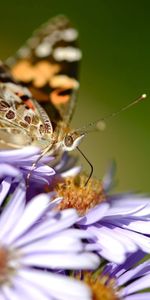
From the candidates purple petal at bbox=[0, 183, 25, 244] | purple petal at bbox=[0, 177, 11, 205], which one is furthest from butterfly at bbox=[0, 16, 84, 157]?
purple petal at bbox=[0, 183, 25, 244]

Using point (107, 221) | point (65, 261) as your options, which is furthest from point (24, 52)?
point (65, 261)

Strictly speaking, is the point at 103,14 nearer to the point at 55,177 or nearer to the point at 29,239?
the point at 55,177

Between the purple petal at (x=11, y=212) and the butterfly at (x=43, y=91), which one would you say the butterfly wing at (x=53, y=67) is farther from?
the purple petal at (x=11, y=212)

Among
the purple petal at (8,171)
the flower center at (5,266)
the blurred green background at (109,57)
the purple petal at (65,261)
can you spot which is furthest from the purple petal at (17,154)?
the blurred green background at (109,57)

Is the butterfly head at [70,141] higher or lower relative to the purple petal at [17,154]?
higher

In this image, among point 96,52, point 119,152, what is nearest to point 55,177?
point 119,152

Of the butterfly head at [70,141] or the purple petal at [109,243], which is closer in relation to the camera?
the purple petal at [109,243]

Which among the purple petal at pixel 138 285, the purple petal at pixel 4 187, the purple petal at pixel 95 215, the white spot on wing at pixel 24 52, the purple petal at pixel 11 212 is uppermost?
the white spot on wing at pixel 24 52
